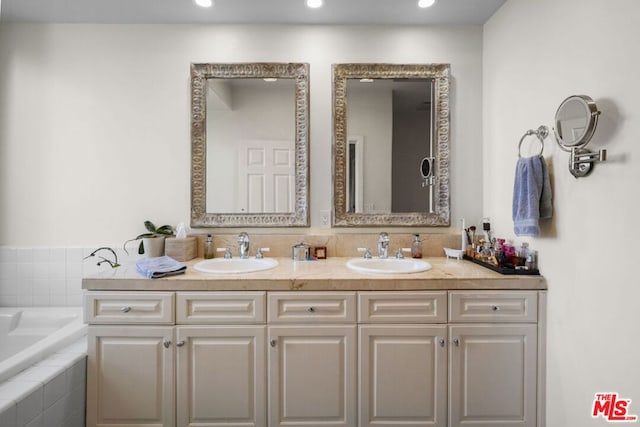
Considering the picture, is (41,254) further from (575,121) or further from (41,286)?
(575,121)

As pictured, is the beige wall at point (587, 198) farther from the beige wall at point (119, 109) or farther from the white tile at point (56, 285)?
the white tile at point (56, 285)

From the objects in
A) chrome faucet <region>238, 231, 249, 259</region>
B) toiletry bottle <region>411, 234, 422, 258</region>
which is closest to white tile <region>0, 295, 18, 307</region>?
chrome faucet <region>238, 231, 249, 259</region>

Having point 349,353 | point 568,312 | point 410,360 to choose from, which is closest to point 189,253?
point 349,353

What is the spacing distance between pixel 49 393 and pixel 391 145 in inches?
87.4

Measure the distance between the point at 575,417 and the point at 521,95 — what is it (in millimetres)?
1624

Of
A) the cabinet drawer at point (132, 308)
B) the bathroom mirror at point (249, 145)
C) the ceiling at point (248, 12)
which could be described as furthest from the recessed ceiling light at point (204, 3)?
the cabinet drawer at point (132, 308)

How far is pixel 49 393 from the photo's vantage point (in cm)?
138

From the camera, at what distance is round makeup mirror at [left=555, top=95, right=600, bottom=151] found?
122cm

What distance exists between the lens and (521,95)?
5.74ft

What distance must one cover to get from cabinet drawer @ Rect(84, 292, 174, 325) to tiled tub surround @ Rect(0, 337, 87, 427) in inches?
9.1

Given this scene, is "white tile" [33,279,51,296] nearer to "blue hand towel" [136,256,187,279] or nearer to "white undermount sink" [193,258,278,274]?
"blue hand towel" [136,256,187,279]

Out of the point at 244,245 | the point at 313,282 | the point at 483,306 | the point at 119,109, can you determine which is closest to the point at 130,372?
the point at 244,245

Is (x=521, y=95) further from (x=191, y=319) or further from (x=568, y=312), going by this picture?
(x=191, y=319)

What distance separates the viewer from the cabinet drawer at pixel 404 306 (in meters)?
1.53
